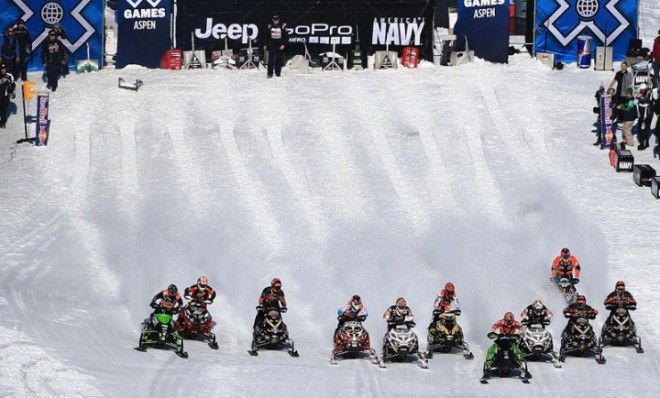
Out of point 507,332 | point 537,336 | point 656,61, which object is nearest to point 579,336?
point 537,336

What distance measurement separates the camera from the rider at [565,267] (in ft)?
96.2

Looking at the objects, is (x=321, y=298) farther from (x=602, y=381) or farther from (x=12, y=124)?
(x=12, y=124)

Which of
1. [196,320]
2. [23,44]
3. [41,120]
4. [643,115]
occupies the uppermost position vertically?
[23,44]

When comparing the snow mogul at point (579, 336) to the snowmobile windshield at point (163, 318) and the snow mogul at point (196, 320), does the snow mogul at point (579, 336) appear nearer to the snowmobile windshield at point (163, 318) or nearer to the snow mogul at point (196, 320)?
the snow mogul at point (196, 320)

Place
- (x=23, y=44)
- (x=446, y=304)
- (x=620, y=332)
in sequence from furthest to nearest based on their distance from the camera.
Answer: (x=23, y=44)
(x=446, y=304)
(x=620, y=332)

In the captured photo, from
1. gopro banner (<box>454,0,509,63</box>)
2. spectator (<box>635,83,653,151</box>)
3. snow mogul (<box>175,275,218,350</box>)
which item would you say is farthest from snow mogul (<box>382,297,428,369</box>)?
gopro banner (<box>454,0,509,63</box>)

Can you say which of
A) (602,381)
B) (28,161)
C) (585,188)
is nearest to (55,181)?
(28,161)

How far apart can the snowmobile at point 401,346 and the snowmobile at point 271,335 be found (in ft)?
5.34

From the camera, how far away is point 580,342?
25.7 metres

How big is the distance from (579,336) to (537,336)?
0.74m

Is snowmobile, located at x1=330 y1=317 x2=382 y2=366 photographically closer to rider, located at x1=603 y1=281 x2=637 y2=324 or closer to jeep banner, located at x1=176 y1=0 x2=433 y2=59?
rider, located at x1=603 y1=281 x2=637 y2=324

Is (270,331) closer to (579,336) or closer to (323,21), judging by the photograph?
(579,336)

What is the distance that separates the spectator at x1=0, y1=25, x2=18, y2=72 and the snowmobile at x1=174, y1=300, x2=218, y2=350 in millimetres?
15414

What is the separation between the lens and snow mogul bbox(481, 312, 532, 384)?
2462cm
